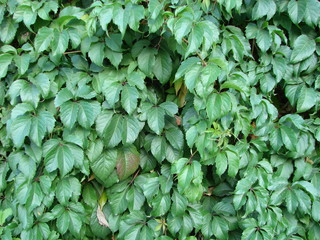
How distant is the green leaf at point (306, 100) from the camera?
72.6 inches

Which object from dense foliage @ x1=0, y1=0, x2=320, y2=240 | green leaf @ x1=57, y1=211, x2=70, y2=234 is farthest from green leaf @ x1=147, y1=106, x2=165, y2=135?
green leaf @ x1=57, y1=211, x2=70, y2=234

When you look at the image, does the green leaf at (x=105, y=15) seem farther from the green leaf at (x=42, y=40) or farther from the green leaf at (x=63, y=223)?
the green leaf at (x=63, y=223)

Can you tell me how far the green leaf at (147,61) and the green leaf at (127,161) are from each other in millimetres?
410

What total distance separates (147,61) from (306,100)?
0.92m

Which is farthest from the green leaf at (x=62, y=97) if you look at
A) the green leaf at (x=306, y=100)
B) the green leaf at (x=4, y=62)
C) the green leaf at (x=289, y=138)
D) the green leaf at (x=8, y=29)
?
the green leaf at (x=306, y=100)

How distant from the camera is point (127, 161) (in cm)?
174

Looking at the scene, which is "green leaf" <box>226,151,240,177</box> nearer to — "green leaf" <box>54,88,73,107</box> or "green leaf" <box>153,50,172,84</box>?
"green leaf" <box>153,50,172,84</box>

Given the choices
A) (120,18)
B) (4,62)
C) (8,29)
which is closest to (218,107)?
(120,18)

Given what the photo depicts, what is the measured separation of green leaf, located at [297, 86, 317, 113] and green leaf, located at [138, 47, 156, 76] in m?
0.86

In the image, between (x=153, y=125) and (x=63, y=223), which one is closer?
(x=153, y=125)

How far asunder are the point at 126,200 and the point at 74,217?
0.29 m

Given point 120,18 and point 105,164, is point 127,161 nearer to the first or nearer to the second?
point 105,164

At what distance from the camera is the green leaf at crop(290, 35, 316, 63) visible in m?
1.84

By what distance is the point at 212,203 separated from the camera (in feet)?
6.20
